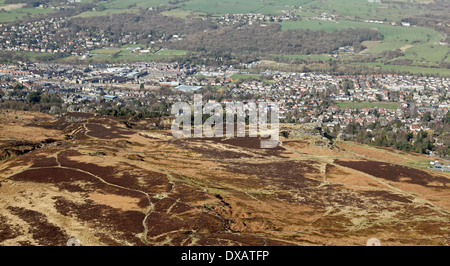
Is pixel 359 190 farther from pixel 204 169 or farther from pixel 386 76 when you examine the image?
pixel 386 76

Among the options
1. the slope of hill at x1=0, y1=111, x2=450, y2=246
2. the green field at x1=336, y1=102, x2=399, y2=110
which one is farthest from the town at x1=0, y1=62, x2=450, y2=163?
the slope of hill at x1=0, y1=111, x2=450, y2=246

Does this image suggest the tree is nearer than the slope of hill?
No

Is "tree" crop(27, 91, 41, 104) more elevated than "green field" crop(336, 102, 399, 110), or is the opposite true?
"tree" crop(27, 91, 41, 104)

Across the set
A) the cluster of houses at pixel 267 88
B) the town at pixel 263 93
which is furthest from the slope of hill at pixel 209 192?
the cluster of houses at pixel 267 88

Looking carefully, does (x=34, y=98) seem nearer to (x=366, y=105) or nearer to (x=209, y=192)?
(x=366, y=105)

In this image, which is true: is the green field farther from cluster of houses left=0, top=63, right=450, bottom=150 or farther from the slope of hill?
the slope of hill

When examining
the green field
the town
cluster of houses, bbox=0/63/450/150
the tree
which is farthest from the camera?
the green field
